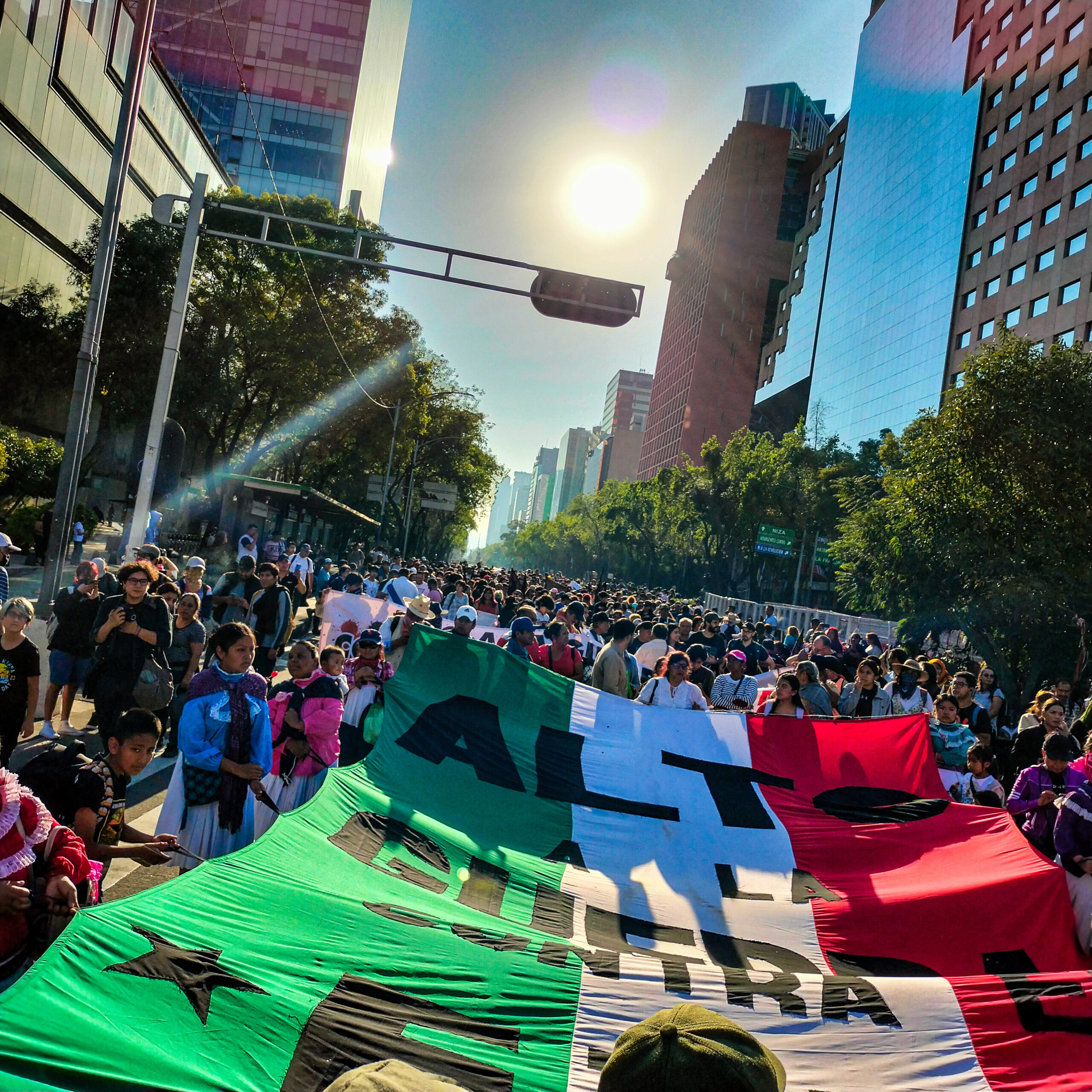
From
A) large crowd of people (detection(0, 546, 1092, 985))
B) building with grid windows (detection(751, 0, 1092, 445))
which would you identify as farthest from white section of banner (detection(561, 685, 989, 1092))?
building with grid windows (detection(751, 0, 1092, 445))

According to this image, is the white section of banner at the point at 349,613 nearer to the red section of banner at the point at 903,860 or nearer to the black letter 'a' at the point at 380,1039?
the red section of banner at the point at 903,860

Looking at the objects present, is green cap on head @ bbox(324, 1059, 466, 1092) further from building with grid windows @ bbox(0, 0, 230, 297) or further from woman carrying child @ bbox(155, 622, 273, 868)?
building with grid windows @ bbox(0, 0, 230, 297)

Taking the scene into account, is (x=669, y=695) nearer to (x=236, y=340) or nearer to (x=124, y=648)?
(x=124, y=648)

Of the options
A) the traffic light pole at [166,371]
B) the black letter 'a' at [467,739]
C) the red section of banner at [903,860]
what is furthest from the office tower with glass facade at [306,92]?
the red section of banner at [903,860]

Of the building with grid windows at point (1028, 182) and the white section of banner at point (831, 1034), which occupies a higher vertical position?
the building with grid windows at point (1028, 182)

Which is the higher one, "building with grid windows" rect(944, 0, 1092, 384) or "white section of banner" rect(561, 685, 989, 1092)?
"building with grid windows" rect(944, 0, 1092, 384)

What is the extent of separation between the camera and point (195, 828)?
17.5 feet

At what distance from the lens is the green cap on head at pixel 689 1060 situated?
5.44 ft

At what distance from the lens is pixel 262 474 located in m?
51.4

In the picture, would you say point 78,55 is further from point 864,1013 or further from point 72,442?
point 864,1013

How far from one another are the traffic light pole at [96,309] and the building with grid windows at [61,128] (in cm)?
2043

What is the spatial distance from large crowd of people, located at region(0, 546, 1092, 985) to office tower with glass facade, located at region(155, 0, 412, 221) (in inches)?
3703

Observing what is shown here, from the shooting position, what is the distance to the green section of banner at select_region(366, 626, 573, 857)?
6.07 metres

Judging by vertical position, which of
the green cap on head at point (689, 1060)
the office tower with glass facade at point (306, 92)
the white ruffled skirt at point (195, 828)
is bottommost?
the white ruffled skirt at point (195, 828)
